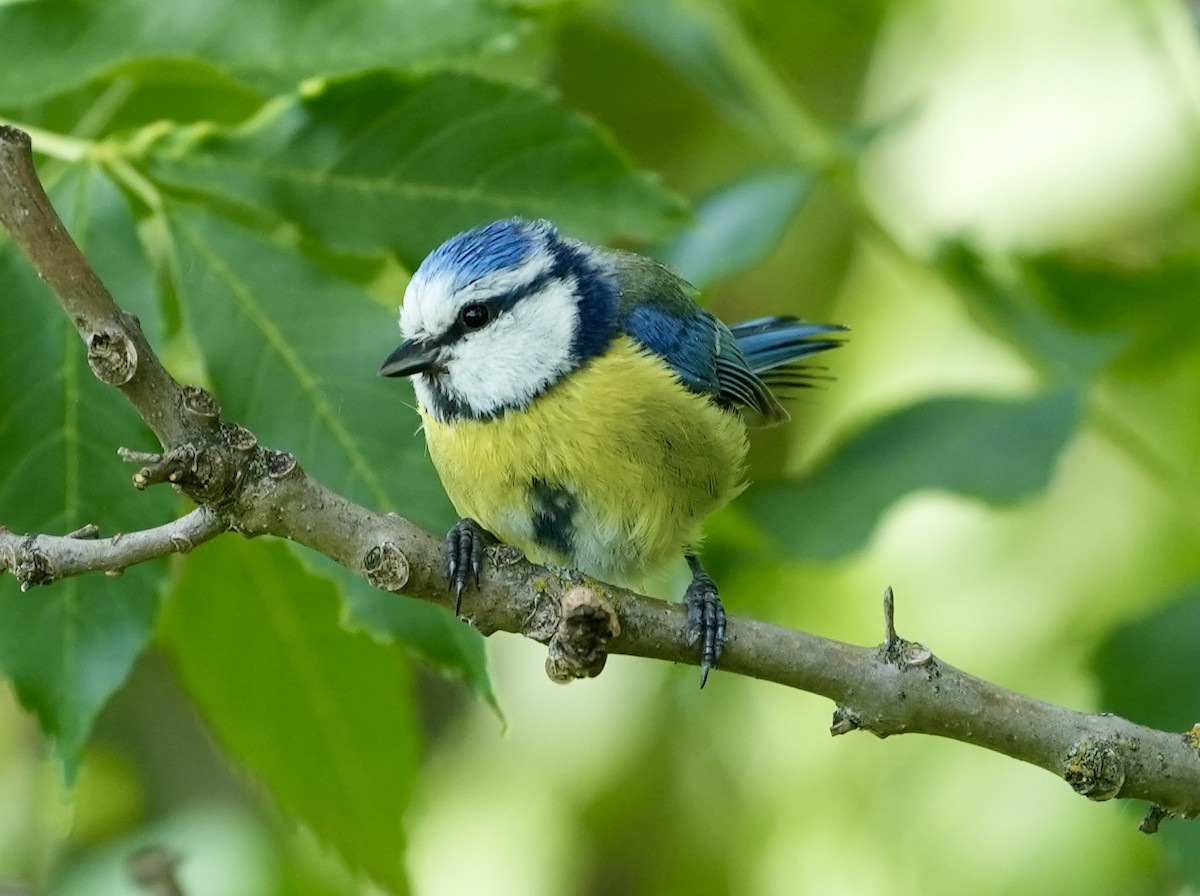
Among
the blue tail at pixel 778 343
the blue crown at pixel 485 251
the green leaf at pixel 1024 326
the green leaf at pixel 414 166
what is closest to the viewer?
the green leaf at pixel 414 166

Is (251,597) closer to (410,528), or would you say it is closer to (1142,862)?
(410,528)

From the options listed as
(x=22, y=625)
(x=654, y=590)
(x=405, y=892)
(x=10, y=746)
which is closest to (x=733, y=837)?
(x=654, y=590)

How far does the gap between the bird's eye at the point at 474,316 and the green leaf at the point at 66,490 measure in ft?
1.66

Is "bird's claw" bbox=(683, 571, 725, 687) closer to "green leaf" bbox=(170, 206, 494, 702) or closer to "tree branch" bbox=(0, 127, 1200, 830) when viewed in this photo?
"tree branch" bbox=(0, 127, 1200, 830)

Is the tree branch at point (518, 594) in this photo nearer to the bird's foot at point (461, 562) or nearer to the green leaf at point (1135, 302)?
Answer: the bird's foot at point (461, 562)

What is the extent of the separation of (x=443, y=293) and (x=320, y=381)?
0.37m

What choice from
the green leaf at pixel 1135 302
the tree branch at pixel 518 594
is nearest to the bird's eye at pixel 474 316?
the tree branch at pixel 518 594

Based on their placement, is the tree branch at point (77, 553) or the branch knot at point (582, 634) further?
the branch knot at point (582, 634)

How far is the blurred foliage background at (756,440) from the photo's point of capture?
1.44m

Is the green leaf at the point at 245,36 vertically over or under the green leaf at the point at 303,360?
over

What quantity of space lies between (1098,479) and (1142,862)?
70 cm

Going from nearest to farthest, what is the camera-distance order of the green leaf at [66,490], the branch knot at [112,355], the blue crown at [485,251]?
the branch knot at [112,355]
the green leaf at [66,490]
the blue crown at [485,251]

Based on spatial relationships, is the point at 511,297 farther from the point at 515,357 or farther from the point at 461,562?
the point at 461,562

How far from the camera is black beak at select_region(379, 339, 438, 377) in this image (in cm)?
159
